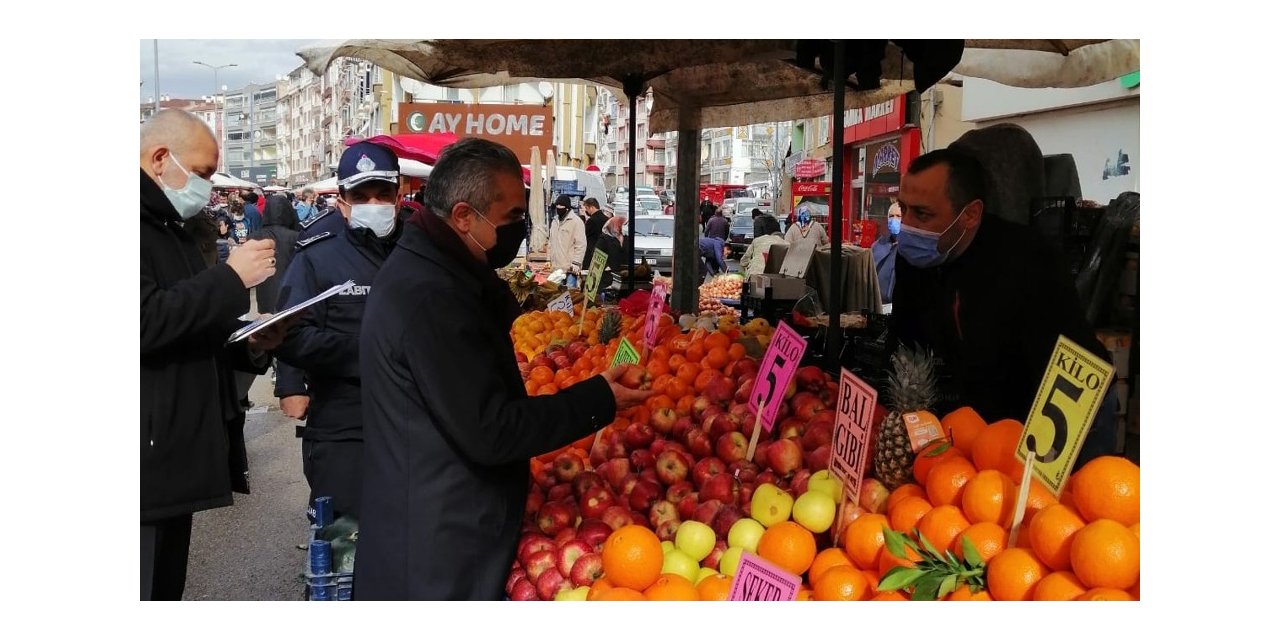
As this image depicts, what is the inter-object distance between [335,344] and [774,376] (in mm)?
1652

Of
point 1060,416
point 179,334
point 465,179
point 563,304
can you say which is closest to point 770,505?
point 1060,416

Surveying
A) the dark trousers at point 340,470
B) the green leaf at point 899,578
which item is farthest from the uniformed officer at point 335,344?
the green leaf at point 899,578

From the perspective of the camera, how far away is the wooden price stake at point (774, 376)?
111 inches

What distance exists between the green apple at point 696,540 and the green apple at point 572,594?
306mm

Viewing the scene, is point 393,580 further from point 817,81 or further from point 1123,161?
point 1123,161

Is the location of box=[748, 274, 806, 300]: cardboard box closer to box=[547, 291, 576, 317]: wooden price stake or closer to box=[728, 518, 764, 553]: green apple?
box=[547, 291, 576, 317]: wooden price stake

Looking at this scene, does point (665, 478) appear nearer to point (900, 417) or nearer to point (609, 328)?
point (900, 417)

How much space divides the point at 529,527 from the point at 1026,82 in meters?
3.94

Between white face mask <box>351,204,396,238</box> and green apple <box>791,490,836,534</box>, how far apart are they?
2.11 m

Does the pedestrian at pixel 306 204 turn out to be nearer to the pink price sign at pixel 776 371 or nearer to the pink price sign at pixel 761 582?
the pink price sign at pixel 776 371

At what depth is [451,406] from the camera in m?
2.22

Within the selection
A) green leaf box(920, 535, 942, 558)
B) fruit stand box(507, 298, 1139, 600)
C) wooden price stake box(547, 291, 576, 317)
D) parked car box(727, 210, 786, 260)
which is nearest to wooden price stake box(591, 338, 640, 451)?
fruit stand box(507, 298, 1139, 600)

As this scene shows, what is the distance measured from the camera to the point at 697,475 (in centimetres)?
299

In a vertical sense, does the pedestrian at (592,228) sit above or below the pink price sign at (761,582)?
above
